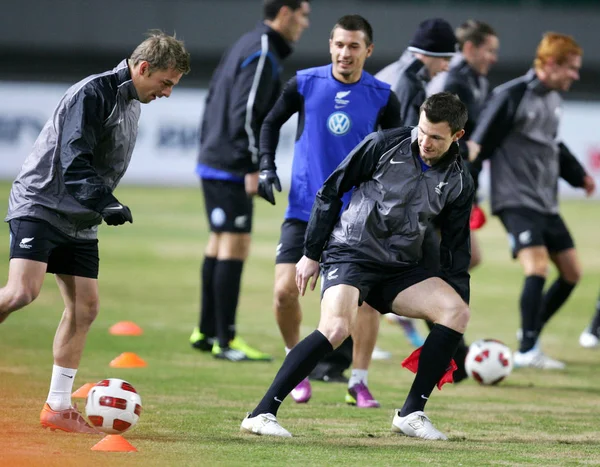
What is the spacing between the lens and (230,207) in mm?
9219

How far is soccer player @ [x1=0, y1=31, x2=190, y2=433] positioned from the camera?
5547 millimetres

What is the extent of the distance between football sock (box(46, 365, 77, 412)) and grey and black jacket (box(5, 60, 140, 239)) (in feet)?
2.35

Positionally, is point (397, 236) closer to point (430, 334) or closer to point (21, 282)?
point (430, 334)

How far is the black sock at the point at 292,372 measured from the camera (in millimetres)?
5707

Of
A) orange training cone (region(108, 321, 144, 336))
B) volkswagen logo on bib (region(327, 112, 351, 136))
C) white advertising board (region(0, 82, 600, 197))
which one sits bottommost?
white advertising board (region(0, 82, 600, 197))

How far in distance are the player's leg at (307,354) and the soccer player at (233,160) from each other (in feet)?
9.60

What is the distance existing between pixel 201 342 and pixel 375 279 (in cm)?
361

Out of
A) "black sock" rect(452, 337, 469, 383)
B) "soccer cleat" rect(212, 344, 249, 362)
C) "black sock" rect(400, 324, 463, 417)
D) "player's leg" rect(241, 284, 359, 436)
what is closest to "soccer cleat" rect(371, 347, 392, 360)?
"black sock" rect(452, 337, 469, 383)

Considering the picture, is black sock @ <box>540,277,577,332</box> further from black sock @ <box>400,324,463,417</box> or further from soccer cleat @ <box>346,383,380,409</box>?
black sock @ <box>400,324,463,417</box>

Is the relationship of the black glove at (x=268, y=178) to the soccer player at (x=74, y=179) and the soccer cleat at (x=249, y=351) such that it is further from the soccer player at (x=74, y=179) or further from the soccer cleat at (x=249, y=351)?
the soccer cleat at (x=249, y=351)

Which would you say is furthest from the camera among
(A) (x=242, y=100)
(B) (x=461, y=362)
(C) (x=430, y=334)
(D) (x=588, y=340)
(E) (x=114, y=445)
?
(D) (x=588, y=340)

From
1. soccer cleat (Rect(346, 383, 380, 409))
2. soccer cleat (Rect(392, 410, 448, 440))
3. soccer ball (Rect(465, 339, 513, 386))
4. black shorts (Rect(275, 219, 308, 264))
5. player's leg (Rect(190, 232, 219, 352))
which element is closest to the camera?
soccer cleat (Rect(392, 410, 448, 440))

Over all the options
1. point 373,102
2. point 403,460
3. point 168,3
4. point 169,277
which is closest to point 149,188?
point 168,3

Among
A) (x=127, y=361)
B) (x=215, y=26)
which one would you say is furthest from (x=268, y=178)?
(x=215, y=26)
